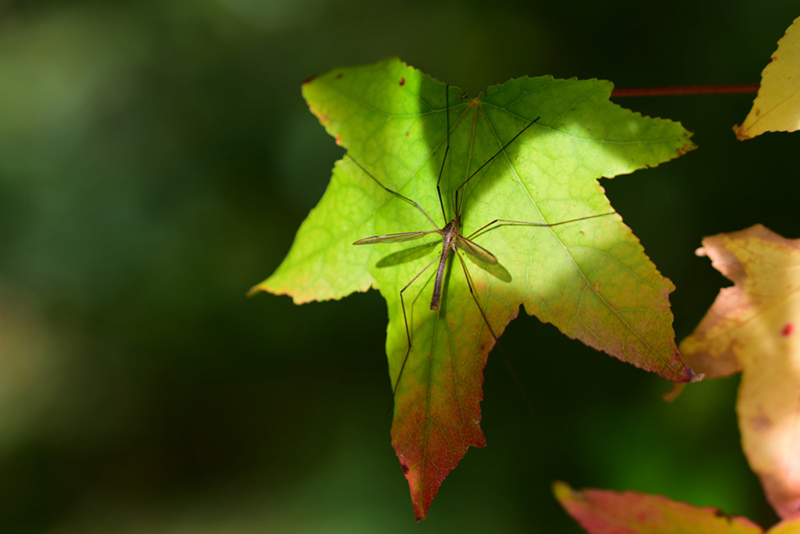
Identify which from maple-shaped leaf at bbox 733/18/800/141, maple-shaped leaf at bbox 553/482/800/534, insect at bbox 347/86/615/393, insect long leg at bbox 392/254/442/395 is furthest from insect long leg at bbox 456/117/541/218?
maple-shaped leaf at bbox 553/482/800/534

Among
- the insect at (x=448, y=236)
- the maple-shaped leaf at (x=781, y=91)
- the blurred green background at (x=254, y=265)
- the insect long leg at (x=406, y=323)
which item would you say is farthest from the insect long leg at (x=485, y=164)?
the blurred green background at (x=254, y=265)

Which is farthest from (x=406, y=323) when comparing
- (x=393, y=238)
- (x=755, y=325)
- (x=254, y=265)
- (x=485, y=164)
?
(x=254, y=265)

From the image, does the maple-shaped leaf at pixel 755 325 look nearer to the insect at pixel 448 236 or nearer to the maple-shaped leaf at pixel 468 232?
the maple-shaped leaf at pixel 468 232

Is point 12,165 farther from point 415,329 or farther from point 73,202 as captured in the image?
point 415,329

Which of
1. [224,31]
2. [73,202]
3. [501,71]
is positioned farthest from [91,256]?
[501,71]

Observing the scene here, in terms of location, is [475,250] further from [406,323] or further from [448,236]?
[406,323]
